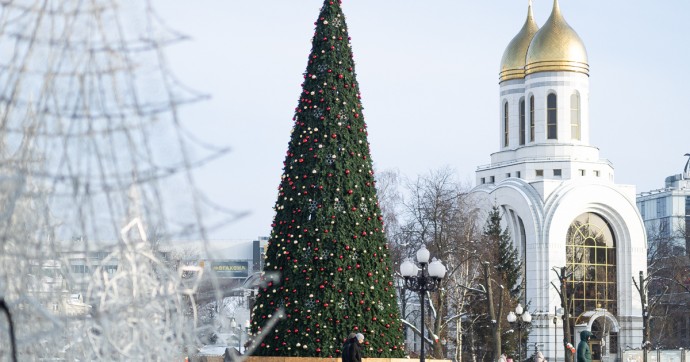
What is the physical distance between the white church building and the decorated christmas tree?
36.6 meters

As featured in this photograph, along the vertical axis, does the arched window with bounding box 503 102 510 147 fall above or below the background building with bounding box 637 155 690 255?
below

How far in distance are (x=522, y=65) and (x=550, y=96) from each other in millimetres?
3279

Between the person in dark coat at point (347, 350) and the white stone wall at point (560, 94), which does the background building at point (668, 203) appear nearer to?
the white stone wall at point (560, 94)

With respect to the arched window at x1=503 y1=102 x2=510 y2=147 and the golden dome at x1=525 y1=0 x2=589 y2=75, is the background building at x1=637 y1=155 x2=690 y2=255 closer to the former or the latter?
the arched window at x1=503 y1=102 x2=510 y2=147

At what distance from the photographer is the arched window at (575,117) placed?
178 ft

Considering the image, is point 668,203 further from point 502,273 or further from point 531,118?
point 502,273

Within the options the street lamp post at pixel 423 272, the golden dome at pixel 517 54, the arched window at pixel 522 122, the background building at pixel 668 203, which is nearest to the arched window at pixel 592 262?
the arched window at pixel 522 122

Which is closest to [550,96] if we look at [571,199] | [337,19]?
[571,199]

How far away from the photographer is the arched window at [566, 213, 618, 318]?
5269 cm

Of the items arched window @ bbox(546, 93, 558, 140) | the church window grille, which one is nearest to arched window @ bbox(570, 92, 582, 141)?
arched window @ bbox(546, 93, 558, 140)

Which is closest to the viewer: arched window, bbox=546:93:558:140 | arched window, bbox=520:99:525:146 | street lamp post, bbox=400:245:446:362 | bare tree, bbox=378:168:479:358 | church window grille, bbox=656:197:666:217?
street lamp post, bbox=400:245:446:362

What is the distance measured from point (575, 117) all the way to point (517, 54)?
16.4 feet

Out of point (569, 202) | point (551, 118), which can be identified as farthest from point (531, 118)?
point (569, 202)

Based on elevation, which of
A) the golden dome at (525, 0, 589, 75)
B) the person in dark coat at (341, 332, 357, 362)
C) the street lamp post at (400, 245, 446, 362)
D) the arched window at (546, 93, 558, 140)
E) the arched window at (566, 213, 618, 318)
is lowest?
the person in dark coat at (341, 332, 357, 362)
